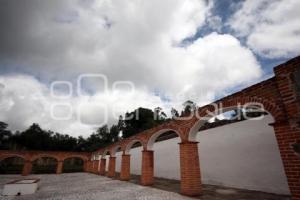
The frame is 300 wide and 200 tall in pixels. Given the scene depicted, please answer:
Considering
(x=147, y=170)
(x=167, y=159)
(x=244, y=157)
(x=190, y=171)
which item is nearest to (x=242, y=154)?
(x=244, y=157)

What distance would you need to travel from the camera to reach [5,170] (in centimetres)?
2539

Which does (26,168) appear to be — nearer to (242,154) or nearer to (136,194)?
(136,194)

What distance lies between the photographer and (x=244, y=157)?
891 cm

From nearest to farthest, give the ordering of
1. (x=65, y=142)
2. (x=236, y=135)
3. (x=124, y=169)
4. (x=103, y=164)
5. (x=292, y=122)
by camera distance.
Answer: (x=292, y=122) < (x=236, y=135) < (x=124, y=169) < (x=103, y=164) < (x=65, y=142)

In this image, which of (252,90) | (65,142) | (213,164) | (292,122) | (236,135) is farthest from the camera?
(65,142)

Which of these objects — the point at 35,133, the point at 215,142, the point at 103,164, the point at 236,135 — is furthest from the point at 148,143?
the point at 35,133

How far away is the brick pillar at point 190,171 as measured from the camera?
7.31m

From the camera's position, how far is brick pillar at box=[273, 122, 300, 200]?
406 cm

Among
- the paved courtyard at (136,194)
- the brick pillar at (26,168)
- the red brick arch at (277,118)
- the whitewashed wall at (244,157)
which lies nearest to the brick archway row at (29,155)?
the brick pillar at (26,168)

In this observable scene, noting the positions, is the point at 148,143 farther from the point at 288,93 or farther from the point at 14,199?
the point at 288,93

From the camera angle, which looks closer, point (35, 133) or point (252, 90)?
point (252, 90)

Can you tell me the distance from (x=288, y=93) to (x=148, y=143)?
25.9ft

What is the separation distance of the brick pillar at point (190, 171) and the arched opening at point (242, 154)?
448 millimetres

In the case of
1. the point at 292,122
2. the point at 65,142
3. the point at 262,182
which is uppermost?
the point at 65,142
